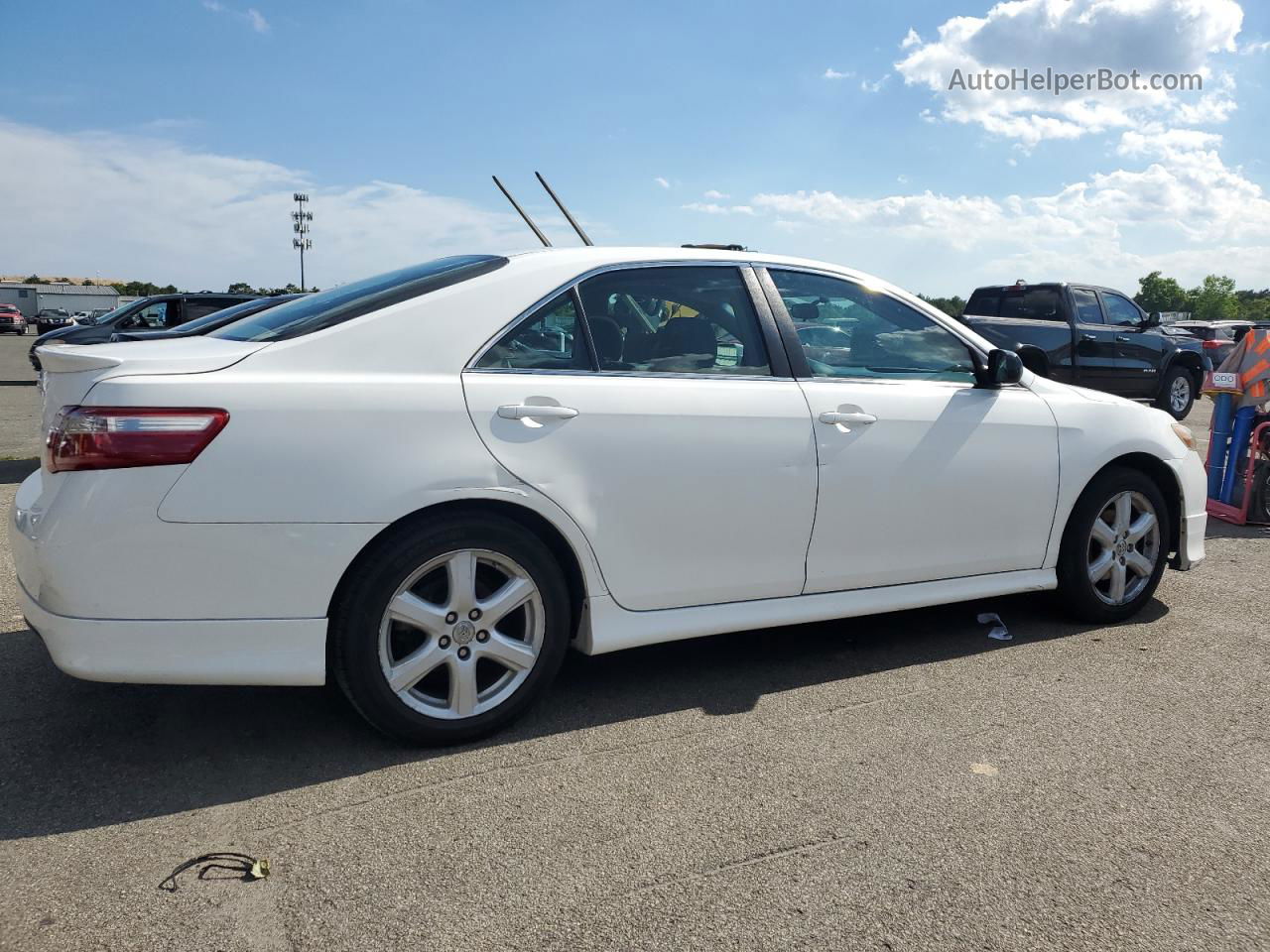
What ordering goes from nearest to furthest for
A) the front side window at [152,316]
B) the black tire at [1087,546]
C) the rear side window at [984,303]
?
1. the black tire at [1087,546]
2. the rear side window at [984,303]
3. the front side window at [152,316]

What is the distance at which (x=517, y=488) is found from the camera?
321 cm

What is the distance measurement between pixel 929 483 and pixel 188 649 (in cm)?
268

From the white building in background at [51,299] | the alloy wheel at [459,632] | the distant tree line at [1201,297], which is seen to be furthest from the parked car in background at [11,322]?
the distant tree line at [1201,297]

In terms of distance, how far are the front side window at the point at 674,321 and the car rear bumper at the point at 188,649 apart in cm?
135

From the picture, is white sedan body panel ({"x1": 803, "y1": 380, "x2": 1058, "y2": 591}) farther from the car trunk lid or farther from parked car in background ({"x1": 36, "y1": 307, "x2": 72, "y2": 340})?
parked car in background ({"x1": 36, "y1": 307, "x2": 72, "y2": 340})

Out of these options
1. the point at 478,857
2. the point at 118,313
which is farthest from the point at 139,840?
the point at 118,313

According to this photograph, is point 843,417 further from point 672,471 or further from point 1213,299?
point 1213,299

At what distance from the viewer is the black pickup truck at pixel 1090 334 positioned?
46.2ft

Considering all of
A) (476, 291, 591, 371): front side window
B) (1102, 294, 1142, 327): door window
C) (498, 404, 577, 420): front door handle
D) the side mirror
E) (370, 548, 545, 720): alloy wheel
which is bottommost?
(370, 548, 545, 720): alloy wheel

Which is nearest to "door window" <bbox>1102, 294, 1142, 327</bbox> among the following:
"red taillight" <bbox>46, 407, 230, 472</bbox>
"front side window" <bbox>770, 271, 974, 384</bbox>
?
"front side window" <bbox>770, 271, 974, 384</bbox>

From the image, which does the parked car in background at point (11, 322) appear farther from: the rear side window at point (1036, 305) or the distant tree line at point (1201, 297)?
the distant tree line at point (1201, 297)

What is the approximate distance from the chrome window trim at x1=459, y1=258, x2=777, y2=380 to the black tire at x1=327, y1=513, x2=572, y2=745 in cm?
52

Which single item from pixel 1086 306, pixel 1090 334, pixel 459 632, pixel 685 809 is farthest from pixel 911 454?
pixel 1086 306

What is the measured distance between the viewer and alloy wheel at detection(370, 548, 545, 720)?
314cm
